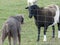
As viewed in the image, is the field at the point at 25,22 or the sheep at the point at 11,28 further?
the field at the point at 25,22

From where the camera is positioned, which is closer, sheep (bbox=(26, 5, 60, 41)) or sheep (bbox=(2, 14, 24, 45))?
sheep (bbox=(2, 14, 24, 45))

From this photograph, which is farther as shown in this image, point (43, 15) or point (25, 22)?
point (25, 22)

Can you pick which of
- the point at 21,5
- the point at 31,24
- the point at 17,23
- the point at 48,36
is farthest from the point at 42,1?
the point at 17,23

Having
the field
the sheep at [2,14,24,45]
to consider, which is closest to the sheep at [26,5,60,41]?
the field

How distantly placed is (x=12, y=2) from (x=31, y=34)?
6338 mm

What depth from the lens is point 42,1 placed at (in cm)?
1766

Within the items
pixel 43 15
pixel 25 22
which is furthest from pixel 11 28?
pixel 25 22

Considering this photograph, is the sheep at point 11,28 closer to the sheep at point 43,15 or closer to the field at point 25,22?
the field at point 25,22

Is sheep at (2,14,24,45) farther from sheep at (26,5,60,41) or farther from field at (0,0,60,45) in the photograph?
sheep at (26,5,60,41)

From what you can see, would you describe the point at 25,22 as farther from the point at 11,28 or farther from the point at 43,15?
the point at 11,28

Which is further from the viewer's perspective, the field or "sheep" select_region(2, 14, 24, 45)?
the field

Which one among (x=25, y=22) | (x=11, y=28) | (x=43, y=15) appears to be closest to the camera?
(x=11, y=28)

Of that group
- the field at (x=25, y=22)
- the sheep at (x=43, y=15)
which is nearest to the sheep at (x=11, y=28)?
the field at (x=25, y=22)

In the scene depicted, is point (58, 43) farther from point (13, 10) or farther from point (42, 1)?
point (42, 1)
